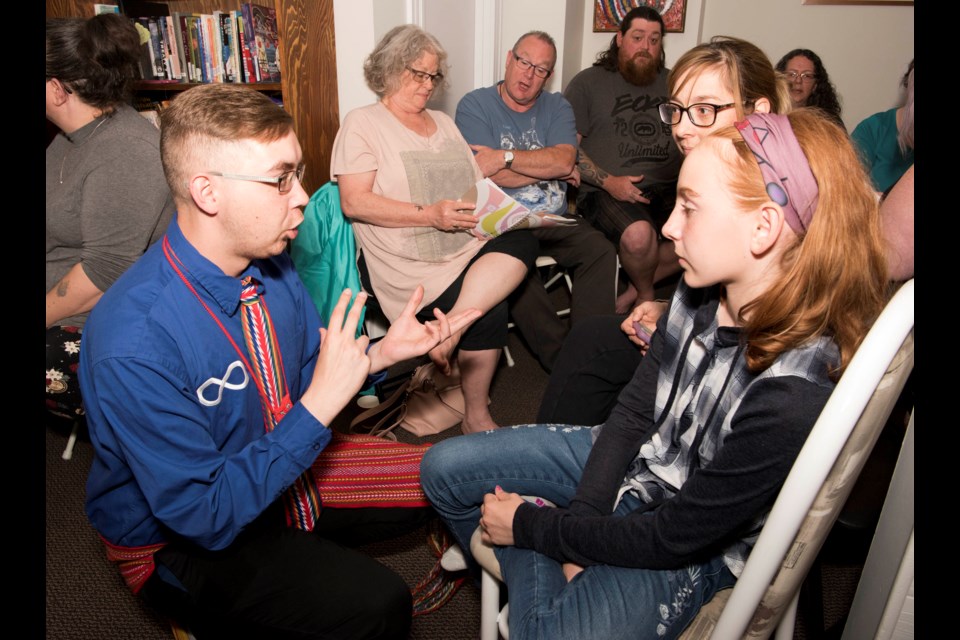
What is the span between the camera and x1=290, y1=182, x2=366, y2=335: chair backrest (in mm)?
2238

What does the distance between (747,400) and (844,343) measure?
0.55 ft

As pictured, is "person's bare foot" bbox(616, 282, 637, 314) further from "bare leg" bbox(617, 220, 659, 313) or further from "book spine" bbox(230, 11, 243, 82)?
"book spine" bbox(230, 11, 243, 82)

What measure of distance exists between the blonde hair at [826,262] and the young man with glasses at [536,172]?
178cm

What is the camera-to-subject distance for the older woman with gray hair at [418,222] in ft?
7.47

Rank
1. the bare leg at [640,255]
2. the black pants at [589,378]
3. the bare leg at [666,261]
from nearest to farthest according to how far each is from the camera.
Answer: the black pants at [589,378]
the bare leg at [640,255]
the bare leg at [666,261]

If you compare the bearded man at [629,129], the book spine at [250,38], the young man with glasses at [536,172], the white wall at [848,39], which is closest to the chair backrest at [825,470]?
the young man with glasses at [536,172]

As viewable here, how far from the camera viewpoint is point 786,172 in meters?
Result: 0.92

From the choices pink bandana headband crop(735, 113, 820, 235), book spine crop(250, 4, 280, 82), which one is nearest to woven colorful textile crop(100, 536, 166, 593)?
pink bandana headband crop(735, 113, 820, 235)

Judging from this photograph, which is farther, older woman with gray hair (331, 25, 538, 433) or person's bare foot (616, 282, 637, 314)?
person's bare foot (616, 282, 637, 314)

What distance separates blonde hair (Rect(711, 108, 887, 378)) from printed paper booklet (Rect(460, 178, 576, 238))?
4.37ft

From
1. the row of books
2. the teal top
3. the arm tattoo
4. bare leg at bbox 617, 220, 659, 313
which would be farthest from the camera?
the arm tattoo

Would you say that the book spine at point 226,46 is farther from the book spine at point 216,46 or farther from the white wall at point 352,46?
the white wall at point 352,46

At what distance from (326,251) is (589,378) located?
119 cm
